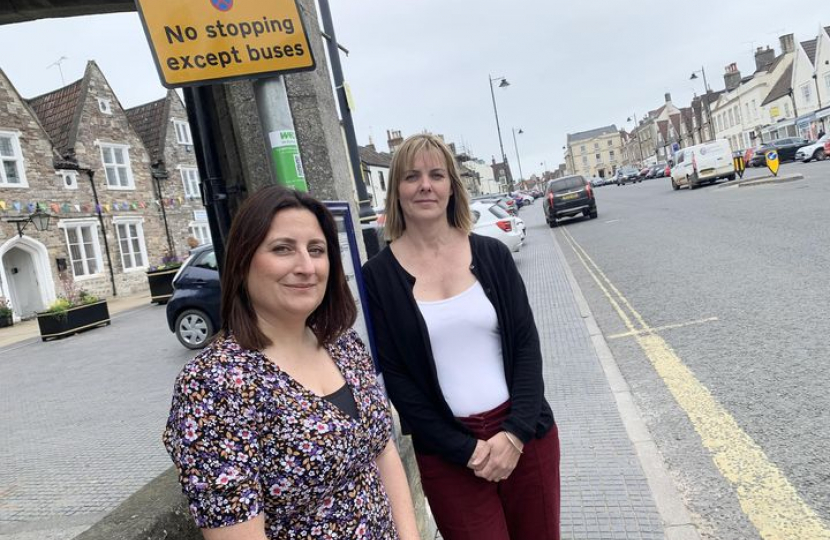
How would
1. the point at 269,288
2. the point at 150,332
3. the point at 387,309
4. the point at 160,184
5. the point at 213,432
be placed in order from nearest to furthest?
the point at 213,432
the point at 269,288
the point at 387,309
the point at 150,332
the point at 160,184

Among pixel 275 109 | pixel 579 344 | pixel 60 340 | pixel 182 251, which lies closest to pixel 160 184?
pixel 182 251

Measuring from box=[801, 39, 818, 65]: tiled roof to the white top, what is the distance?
60178 millimetres

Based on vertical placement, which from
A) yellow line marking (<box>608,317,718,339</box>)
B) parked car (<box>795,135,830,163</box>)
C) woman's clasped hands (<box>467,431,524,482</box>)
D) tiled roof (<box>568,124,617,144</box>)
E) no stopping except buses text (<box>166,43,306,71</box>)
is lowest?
yellow line marking (<box>608,317,718,339</box>)

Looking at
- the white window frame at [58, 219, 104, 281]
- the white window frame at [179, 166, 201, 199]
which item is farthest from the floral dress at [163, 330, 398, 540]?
the white window frame at [179, 166, 201, 199]

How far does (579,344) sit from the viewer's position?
621 centimetres

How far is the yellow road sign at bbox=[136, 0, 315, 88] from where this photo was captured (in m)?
2.16

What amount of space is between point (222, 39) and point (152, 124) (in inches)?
1116

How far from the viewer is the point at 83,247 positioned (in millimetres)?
21141

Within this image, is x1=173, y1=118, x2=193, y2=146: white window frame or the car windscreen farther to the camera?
x1=173, y1=118, x2=193, y2=146: white window frame

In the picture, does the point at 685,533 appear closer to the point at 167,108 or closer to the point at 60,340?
the point at 60,340

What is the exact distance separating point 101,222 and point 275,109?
2255 centimetres

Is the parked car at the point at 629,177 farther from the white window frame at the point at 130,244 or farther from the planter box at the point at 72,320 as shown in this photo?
the planter box at the point at 72,320

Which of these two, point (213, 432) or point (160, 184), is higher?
point (160, 184)

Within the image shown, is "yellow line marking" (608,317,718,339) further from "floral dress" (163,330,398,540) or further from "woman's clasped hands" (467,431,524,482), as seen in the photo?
"floral dress" (163,330,398,540)
